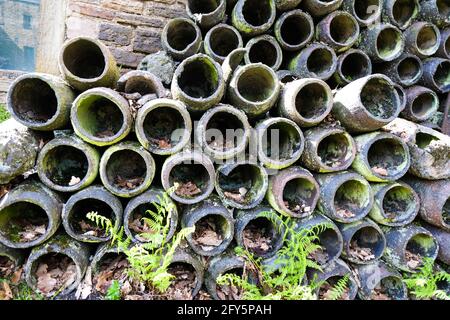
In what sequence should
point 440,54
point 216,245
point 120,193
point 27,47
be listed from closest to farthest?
point 120,193, point 216,245, point 440,54, point 27,47

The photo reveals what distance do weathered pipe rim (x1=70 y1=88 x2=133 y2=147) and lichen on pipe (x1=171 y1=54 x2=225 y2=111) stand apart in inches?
14.2

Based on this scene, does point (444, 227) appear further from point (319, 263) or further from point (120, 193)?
point (120, 193)

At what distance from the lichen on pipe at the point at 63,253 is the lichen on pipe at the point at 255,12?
2.26 m

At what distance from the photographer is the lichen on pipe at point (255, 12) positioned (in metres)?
2.64

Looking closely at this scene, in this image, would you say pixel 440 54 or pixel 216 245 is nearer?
pixel 216 245

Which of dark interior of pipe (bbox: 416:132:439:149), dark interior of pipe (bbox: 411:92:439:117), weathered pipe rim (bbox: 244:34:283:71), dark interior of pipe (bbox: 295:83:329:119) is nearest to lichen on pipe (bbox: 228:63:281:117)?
dark interior of pipe (bbox: 295:83:329:119)

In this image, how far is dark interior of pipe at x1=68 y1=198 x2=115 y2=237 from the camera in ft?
6.33

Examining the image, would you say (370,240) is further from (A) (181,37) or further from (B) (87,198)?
(A) (181,37)

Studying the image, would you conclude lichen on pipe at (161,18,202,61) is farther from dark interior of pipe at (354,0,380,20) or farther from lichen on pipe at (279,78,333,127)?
dark interior of pipe at (354,0,380,20)

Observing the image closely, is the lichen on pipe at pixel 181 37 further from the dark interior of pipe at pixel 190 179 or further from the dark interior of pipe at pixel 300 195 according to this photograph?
the dark interior of pipe at pixel 300 195

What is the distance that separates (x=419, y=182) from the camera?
2.26m

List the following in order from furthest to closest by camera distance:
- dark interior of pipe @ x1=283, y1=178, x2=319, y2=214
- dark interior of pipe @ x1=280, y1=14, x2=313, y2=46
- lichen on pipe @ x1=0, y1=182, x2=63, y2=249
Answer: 1. dark interior of pipe @ x1=280, y1=14, x2=313, y2=46
2. dark interior of pipe @ x1=283, y1=178, x2=319, y2=214
3. lichen on pipe @ x1=0, y1=182, x2=63, y2=249
